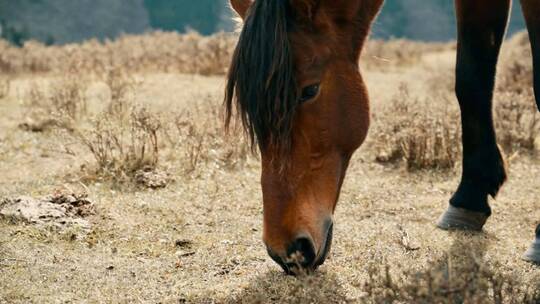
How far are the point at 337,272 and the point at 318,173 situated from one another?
1.75 ft

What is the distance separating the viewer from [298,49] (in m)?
2.31

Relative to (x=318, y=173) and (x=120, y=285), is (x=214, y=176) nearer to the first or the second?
(x=120, y=285)

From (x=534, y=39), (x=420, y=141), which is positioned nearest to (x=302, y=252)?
(x=534, y=39)

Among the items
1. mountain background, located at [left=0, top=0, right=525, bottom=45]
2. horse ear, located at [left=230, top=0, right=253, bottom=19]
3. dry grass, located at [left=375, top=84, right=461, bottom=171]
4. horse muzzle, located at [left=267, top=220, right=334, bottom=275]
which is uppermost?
horse ear, located at [left=230, top=0, right=253, bottom=19]

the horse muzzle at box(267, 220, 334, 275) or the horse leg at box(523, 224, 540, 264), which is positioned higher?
the horse muzzle at box(267, 220, 334, 275)

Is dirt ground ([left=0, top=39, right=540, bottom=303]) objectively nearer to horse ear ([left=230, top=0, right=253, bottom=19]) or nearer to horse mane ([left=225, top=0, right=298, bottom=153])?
horse mane ([left=225, top=0, right=298, bottom=153])

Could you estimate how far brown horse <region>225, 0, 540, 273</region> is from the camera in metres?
2.17

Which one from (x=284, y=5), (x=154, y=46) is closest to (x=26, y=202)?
(x=284, y=5)

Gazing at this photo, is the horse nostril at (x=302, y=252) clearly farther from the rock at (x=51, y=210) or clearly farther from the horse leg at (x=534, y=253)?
the rock at (x=51, y=210)

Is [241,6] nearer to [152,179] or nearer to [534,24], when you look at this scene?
[534,24]

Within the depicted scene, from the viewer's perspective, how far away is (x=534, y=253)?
9.13 ft

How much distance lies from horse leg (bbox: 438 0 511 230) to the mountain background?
2365 centimetres

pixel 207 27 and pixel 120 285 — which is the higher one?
pixel 120 285

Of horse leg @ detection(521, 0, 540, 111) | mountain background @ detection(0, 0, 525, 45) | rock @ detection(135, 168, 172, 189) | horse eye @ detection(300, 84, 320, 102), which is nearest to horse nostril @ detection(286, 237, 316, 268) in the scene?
horse eye @ detection(300, 84, 320, 102)
